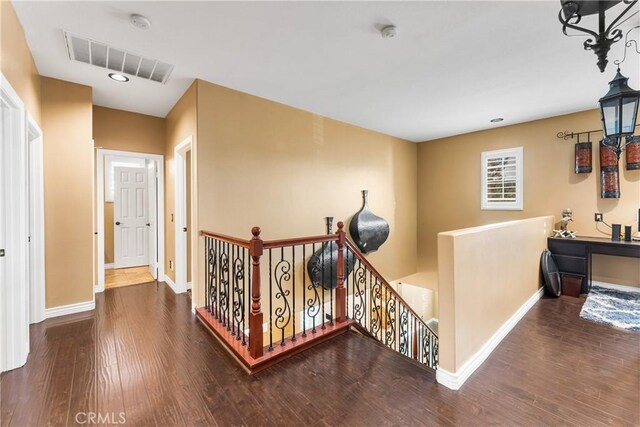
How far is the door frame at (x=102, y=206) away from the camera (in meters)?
3.88

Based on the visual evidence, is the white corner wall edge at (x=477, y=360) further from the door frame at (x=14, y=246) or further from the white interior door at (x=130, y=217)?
the white interior door at (x=130, y=217)

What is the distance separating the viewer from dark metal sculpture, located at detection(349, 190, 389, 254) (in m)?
5.02

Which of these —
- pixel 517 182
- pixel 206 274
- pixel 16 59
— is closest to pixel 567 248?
pixel 517 182

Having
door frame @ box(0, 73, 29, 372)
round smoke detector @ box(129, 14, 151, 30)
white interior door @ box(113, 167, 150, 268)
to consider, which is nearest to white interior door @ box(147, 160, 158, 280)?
white interior door @ box(113, 167, 150, 268)

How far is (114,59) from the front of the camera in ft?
9.05

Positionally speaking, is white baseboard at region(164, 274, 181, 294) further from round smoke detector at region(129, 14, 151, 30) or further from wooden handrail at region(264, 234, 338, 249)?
round smoke detector at region(129, 14, 151, 30)

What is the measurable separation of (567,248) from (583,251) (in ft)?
0.59

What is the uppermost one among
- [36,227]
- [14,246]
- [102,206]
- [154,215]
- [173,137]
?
[173,137]

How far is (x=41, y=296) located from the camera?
9.82 ft

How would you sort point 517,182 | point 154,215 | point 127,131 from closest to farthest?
point 127,131 < point 154,215 < point 517,182

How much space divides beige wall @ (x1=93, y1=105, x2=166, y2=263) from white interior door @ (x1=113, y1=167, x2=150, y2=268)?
5.20ft

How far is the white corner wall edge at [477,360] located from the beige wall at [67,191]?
12.9ft

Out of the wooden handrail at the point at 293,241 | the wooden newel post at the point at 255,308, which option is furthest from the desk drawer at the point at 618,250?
the wooden newel post at the point at 255,308

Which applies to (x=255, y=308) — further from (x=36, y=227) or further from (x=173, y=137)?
(x=173, y=137)
